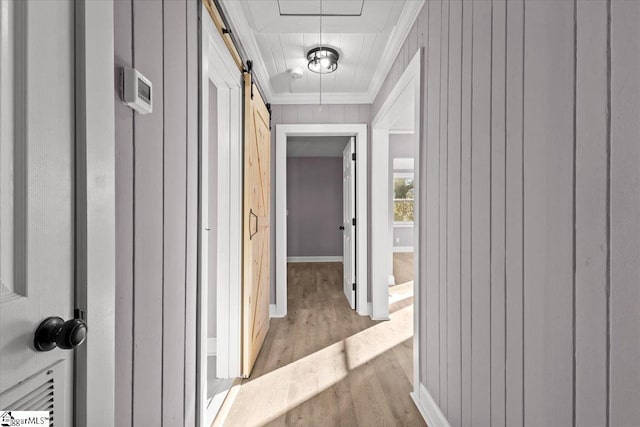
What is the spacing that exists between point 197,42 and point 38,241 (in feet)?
3.96

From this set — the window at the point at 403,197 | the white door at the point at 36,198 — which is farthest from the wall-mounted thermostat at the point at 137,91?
the window at the point at 403,197

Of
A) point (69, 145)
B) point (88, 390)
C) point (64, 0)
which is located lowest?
point (88, 390)

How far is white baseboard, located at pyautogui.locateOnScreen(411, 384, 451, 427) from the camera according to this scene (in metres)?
1.73

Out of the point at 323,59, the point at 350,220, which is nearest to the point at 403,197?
the point at 350,220

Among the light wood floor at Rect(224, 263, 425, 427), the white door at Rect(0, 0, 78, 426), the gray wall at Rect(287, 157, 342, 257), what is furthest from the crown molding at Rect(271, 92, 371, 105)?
the gray wall at Rect(287, 157, 342, 257)

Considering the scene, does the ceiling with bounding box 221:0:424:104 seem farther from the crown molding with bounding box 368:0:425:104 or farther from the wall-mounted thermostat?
the wall-mounted thermostat

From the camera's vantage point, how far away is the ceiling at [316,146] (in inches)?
228

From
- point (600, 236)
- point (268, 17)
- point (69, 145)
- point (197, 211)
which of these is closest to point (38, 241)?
point (69, 145)

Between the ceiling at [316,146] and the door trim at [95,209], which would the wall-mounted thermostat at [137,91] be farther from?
the ceiling at [316,146]

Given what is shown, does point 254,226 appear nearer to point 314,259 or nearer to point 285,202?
point 285,202

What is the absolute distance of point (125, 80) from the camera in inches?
36.3

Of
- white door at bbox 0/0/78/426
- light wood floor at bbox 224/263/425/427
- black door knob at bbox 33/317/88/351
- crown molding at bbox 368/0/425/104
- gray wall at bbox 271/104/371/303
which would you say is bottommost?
light wood floor at bbox 224/263/425/427

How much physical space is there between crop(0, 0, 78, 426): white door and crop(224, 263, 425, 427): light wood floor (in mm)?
1549

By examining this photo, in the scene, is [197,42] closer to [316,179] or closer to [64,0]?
[64,0]
